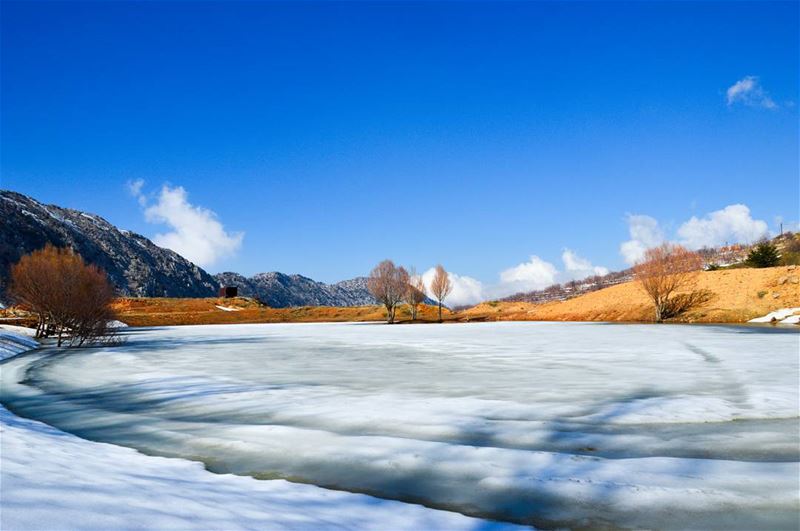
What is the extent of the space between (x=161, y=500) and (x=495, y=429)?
4.43m

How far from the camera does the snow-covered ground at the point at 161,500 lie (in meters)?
3.25

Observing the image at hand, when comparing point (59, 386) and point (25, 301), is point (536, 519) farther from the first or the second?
point (25, 301)

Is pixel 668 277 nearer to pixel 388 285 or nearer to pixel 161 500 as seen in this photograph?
pixel 388 285

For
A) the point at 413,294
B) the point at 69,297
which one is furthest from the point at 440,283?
the point at 69,297

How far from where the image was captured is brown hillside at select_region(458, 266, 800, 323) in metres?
44.2

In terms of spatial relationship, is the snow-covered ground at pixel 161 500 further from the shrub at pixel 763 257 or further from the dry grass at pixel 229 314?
the shrub at pixel 763 257

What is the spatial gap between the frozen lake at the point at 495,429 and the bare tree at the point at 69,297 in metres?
12.9

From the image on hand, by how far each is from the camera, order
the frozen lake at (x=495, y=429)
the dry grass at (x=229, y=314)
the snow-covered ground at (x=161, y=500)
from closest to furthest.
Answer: the snow-covered ground at (x=161, y=500) < the frozen lake at (x=495, y=429) < the dry grass at (x=229, y=314)

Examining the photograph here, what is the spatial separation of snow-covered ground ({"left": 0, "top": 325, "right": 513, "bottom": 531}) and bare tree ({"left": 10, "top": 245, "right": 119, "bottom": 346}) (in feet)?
78.3

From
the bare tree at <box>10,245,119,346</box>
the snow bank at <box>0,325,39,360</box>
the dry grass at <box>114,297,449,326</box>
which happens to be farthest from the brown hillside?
the snow bank at <box>0,325,39,360</box>

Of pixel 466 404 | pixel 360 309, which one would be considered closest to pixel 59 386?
pixel 466 404

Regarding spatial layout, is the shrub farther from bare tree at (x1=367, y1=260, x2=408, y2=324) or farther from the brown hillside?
bare tree at (x1=367, y1=260, x2=408, y2=324)

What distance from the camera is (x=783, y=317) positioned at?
39250 millimetres

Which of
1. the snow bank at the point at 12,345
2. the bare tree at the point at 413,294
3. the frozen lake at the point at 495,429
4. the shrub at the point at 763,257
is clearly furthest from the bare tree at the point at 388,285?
the frozen lake at the point at 495,429
